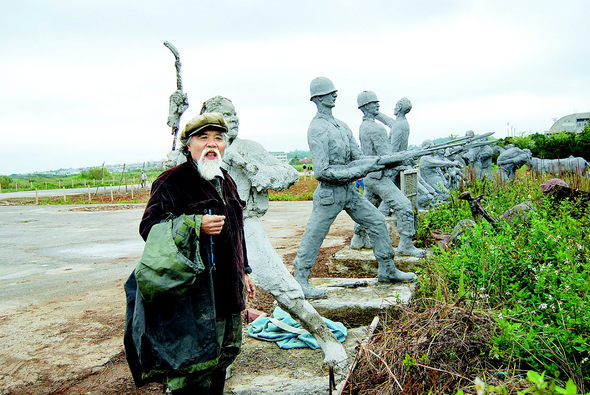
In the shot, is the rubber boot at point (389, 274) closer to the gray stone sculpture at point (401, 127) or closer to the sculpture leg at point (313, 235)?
the sculpture leg at point (313, 235)

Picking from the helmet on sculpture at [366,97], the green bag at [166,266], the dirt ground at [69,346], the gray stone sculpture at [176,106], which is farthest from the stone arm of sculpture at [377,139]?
the green bag at [166,266]

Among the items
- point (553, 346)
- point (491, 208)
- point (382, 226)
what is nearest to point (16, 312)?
point (382, 226)

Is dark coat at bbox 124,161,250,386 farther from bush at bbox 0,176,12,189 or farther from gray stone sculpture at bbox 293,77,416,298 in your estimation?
bush at bbox 0,176,12,189

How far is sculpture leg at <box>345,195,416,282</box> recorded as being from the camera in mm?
5109

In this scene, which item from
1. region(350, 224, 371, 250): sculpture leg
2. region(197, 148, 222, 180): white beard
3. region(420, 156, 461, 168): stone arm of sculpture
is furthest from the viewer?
region(420, 156, 461, 168): stone arm of sculpture

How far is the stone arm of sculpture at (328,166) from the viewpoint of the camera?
4.77 metres

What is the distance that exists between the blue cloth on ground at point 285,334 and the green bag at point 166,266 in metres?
1.97

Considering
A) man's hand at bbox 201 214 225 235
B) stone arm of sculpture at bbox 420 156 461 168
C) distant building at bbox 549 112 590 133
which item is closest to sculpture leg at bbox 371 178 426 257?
stone arm of sculpture at bbox 420 156 461 168

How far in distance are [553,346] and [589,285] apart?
1.51 feet

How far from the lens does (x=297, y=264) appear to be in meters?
4.91

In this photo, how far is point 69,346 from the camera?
15.3ft

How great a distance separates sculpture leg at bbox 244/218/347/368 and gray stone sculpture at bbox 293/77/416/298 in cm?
124

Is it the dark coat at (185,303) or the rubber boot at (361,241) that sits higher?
the dark coat at (185,303)

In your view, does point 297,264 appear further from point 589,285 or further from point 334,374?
point 589,285
